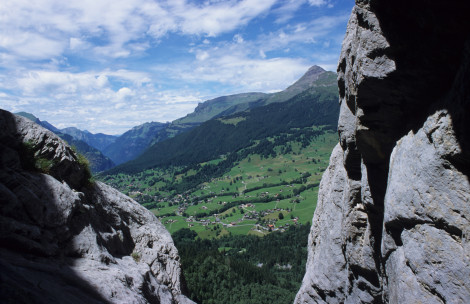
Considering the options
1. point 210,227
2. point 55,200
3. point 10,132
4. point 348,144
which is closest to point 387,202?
point 348,144

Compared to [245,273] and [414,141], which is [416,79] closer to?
[414,141]

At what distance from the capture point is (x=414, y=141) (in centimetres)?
753

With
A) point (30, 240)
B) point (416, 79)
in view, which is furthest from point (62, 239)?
point (416, 79)

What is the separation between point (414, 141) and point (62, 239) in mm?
11282

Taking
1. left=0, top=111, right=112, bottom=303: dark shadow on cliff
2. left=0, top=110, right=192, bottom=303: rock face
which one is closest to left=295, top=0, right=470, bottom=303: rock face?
left=0, top=110, right=192, bottom=303: rock face

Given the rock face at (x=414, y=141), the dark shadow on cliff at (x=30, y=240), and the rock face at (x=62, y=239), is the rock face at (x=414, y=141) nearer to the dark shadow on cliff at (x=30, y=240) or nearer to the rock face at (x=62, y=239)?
the rock face at (x=62, y=239)

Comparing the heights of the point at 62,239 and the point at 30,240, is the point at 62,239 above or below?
below

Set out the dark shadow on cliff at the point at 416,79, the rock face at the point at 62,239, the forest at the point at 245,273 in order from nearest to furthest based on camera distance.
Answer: the dark shadow on cliff at the point at 416,79
the rock face at the point at 62,239
the forest at the point at 245,273

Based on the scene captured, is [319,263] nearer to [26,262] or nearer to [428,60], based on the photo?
[428,60]

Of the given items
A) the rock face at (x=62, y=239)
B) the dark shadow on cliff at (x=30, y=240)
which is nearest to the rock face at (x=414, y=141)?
the rock face at (x=62, y=239)

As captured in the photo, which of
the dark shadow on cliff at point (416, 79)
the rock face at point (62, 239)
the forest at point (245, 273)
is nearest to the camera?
the dark shadow on cliff at point (416, 79)

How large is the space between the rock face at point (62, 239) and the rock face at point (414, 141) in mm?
8484

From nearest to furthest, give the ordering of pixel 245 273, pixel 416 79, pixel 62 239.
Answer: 1. pixel 416 79
2. pixel 62 239
3. pixel 245 273

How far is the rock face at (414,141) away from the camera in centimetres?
616
